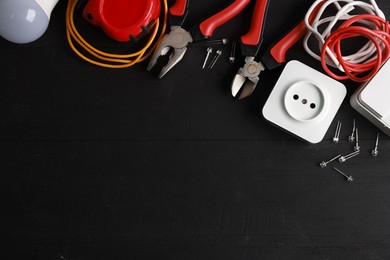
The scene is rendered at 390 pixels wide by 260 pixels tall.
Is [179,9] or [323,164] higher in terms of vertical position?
[179,9]

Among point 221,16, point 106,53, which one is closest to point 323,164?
point 221,16

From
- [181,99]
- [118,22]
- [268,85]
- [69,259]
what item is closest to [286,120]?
[268,85]

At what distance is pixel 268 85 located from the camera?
2.63ft

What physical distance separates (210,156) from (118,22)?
0.31 m

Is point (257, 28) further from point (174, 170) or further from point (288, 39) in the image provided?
point (174, 170)

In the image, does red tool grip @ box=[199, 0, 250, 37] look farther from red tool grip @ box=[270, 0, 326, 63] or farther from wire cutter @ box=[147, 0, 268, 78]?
red tool grip @ box=[270, 0, 326, 63]

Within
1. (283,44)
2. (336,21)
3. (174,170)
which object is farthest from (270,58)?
(174,170)

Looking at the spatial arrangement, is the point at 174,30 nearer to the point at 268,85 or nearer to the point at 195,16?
the point at 195,16

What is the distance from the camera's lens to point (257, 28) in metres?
0.78

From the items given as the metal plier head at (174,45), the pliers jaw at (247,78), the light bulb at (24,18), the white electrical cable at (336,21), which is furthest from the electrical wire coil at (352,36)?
the light bulb at (24,18)

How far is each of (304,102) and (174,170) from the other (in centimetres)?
27

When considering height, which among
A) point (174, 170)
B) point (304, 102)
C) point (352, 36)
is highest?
point (352, 36)

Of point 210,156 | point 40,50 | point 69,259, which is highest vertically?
point 40,50

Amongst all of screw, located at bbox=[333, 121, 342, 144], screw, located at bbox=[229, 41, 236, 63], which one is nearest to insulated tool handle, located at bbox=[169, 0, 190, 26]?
screw, located at bbox=[229, 41, 236, 63]
